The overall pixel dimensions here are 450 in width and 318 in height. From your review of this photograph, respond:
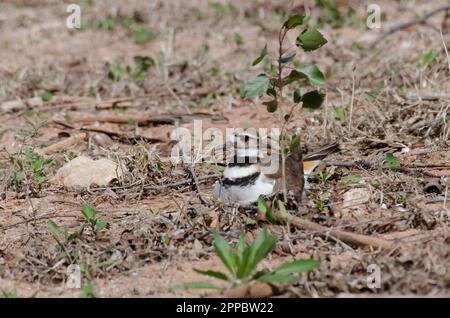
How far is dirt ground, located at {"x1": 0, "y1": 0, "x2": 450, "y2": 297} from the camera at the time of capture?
3.49 metres

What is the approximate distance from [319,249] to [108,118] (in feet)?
9.80

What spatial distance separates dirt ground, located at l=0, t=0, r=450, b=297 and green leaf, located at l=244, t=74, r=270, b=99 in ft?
1.95

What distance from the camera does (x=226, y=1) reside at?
9719mm

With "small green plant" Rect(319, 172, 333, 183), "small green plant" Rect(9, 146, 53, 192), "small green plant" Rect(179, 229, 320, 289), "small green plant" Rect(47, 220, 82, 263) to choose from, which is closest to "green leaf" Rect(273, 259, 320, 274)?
"small green plant" Rect(179, 229, 320, 289)

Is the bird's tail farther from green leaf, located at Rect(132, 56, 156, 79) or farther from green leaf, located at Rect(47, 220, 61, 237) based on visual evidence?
green leaf, located at Rect(132, 56, 156, 79)

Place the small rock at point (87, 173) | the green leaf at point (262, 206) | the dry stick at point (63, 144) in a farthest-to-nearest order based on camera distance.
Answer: the dry stick at point (63, 144) < the small rock at point (87, 173) < the green leaf at point (262, 206)

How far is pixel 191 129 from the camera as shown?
580cm

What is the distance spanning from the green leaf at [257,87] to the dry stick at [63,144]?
2.12 metres

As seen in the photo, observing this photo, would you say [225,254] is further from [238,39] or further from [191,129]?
[238,39]

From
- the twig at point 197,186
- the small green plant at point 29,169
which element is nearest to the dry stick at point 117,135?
the small green plant at point 29,169

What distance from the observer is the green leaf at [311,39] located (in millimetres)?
3701

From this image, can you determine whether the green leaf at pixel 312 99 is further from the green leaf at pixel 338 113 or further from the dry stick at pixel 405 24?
the dry stick at pixel 405 24

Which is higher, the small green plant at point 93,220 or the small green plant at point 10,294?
the small green plant at point 93,220

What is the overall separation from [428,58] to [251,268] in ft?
11.7
